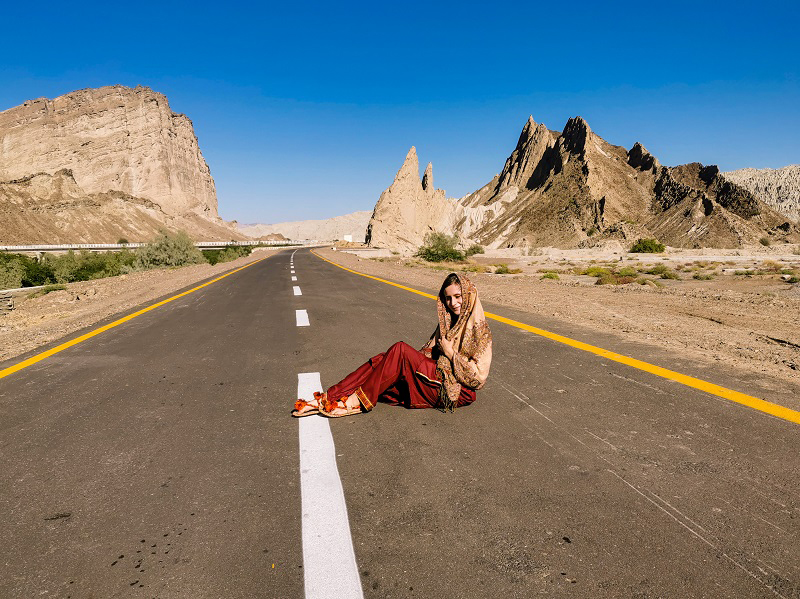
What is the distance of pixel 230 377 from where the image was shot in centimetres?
493

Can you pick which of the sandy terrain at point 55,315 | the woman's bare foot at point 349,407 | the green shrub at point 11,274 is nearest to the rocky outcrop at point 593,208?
the green shrub at point 11,274

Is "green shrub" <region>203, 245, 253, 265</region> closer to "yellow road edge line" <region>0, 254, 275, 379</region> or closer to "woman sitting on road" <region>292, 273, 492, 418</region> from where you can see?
"yellow road edge line" <region>0, 254, 275, 379</region>

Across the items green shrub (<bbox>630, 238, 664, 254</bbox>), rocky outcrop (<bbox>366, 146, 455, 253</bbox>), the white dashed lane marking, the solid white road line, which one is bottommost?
the white dashed lane marking

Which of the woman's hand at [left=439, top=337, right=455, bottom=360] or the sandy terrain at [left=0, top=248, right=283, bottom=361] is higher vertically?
the woman's hand at [left=439, top=337, right=455, bottom=360]

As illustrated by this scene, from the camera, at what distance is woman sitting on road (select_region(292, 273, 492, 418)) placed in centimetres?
382

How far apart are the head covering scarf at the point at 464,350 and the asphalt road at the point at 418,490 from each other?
0.82 ft

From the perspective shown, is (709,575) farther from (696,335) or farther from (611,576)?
(696,335)

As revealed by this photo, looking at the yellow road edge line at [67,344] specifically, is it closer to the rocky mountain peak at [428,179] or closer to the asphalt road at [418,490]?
the asphalt road at [418,490]

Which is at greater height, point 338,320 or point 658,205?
point 658,205

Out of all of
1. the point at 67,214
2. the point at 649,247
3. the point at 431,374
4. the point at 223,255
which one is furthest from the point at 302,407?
the point at 67,214

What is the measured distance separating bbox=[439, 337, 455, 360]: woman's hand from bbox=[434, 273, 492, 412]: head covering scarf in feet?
0.09

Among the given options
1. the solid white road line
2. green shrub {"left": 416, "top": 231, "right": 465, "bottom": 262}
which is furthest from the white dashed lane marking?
green shrub {"left": 416, "top": 231, "right": 465, "bottom": 262}

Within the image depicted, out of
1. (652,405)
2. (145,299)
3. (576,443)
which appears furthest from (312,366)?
(145,299)

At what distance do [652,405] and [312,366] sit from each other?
3.60 metres
